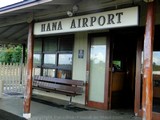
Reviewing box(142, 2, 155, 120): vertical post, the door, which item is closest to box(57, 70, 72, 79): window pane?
the door

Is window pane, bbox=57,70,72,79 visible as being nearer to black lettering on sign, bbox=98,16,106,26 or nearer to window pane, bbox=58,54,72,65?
window pane, bbox=58,54,72,65

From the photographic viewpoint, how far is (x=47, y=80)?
33.0 ft

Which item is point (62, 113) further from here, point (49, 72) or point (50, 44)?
point (50, 44)

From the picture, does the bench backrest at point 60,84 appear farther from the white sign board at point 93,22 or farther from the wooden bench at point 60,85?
the white sign board at point 93,22

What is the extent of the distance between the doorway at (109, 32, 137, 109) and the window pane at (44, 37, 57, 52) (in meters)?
2.98

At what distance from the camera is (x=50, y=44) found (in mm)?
11031

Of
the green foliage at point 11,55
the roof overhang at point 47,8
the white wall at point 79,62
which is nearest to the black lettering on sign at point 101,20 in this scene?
the roof overhang at point 47,8

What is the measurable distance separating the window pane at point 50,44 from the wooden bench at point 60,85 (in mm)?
1248

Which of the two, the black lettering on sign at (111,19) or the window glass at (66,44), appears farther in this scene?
the window glass at (66,44)

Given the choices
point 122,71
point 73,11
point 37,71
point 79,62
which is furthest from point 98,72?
point 37,71

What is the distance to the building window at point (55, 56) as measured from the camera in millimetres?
9922

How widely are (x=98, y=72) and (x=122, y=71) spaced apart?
91 cm

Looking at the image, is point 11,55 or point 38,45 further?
point 11,55

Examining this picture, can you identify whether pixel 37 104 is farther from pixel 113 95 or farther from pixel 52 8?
pixel 52 8
